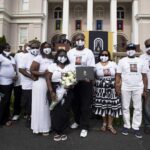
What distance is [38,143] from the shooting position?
651 centimetres

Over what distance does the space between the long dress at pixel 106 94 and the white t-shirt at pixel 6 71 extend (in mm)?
2242

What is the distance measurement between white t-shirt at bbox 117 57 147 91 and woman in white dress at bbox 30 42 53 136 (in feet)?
5.86

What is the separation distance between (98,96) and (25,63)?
214 cm

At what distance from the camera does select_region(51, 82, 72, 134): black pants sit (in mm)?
6738

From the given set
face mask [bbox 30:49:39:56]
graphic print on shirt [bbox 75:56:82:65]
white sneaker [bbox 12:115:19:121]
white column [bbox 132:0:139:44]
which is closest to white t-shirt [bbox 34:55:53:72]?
face mask [bbox 30:49:39:56]

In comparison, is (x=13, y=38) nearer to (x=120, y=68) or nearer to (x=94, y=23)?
(x=94, y=23)

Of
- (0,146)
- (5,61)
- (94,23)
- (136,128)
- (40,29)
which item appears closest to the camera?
(0,146)

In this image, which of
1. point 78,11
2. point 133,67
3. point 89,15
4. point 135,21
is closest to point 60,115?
point 133,67

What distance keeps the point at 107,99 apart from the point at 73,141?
4.23ft

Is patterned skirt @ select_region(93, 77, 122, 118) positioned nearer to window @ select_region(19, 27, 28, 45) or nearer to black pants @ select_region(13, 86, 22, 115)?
black pants @ select_region(13, 86, 22, 115)

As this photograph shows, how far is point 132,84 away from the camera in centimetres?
700

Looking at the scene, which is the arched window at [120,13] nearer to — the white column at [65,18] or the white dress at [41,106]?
the white column at [65,18]

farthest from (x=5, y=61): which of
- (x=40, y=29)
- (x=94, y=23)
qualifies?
(x=94, y=23)

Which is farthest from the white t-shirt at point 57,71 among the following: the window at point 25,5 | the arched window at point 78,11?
the arched window at point 78,11
